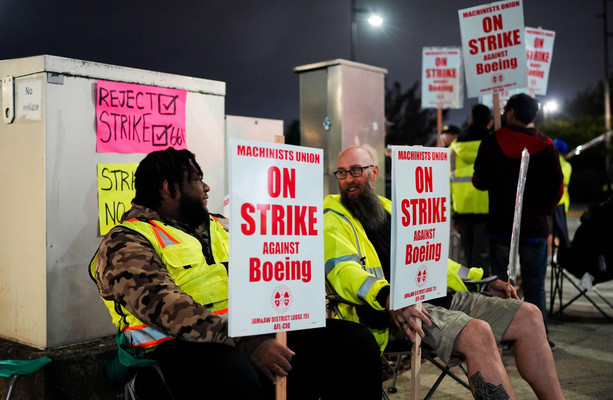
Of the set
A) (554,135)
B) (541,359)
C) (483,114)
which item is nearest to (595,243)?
(483,114)

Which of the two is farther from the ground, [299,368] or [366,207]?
[366,207]

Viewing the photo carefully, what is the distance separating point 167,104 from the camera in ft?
13.3

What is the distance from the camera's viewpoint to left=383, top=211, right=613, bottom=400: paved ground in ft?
14.0

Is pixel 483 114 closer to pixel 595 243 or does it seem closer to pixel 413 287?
pixel 595 243

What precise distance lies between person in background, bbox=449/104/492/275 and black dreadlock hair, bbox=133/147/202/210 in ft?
13.3

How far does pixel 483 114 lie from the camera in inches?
251

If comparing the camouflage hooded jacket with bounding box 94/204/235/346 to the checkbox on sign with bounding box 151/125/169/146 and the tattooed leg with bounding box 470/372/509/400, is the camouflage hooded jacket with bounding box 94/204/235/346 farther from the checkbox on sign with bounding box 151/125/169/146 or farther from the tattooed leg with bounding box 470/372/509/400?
the checkbox on sign with bounding box 151/125/169/146

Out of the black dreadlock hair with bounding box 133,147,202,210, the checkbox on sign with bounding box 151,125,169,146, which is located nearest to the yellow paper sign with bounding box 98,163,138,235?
the checkbox on sign with bounding box 151,125,169,146

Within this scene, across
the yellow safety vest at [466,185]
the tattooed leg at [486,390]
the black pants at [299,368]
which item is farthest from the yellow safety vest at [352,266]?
the yellow safety vest at [466,185]

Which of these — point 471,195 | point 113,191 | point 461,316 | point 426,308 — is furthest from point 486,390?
point 471,195

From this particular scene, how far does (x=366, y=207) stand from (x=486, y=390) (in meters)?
1.21

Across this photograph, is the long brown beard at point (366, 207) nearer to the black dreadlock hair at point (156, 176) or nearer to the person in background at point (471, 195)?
the black dreadlock hair at point (156, 176)

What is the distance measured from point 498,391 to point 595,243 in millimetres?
3620

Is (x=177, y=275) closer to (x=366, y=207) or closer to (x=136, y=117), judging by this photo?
(x=366, y=207)
